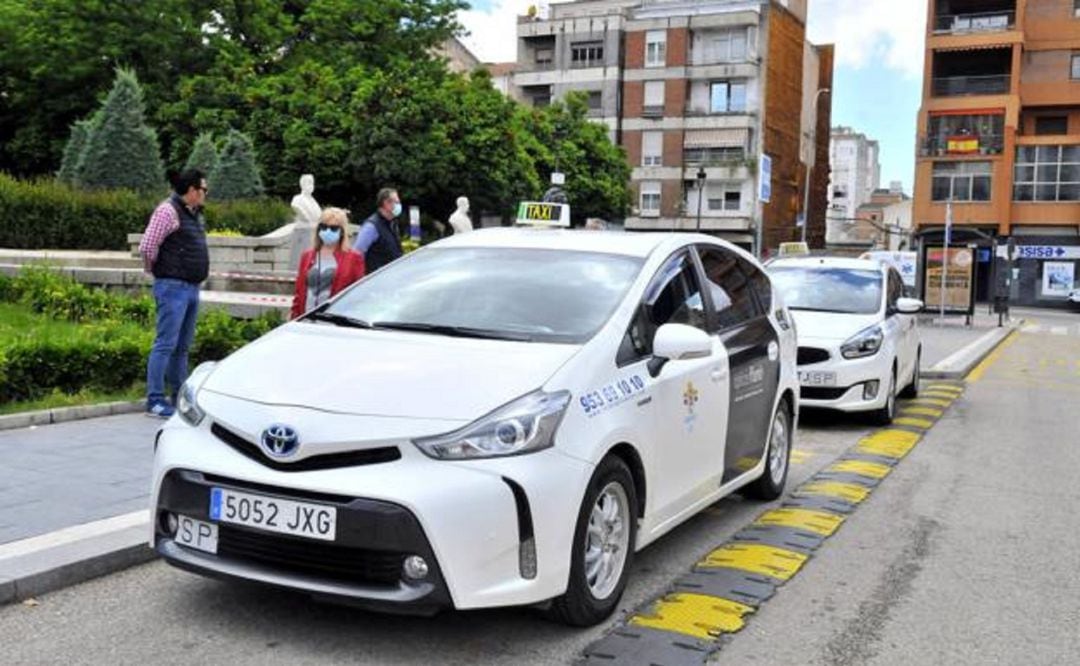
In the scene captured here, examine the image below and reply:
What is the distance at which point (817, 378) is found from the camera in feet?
32.5

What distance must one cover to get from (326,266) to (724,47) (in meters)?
55.8

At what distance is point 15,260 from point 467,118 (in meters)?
19.0

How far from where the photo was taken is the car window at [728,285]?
5.80 meters

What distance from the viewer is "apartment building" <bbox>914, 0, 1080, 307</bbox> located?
186 ft

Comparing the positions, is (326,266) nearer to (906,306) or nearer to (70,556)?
(70,556)

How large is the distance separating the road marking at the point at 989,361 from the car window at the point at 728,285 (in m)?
10.3

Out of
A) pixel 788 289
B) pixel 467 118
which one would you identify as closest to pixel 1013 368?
pixel 788 289

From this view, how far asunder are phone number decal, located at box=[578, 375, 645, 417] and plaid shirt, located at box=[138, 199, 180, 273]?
4.52m

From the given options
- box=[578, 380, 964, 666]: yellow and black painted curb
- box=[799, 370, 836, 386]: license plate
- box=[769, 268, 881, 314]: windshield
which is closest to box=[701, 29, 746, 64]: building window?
box=[769, 268, 881, 314]: windshield

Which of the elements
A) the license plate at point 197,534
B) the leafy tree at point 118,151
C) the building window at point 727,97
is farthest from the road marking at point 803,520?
the building window at point 727,97

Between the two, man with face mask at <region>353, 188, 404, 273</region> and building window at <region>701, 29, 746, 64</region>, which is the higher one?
building window at <region>701, 29, 746, 64</region>

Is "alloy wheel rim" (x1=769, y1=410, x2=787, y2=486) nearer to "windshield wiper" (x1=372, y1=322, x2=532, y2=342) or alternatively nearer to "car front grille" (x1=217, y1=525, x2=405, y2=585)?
"windshield wiper" (x1=372, y1=322, x2=532, y2=342)

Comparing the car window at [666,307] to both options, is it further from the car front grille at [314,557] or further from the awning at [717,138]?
the awning at [717,138]

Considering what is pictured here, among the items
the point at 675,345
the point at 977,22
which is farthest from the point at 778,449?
the point at 977,22
